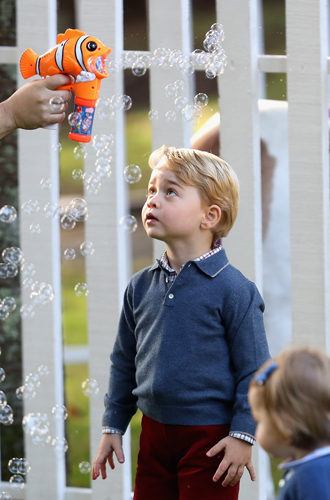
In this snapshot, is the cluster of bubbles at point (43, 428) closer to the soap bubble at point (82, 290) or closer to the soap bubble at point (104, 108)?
the soap bubble at point (82, 290)

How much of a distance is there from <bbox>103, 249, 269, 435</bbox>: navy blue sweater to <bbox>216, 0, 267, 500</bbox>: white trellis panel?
571mm

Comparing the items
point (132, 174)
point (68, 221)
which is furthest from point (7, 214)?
point (132, 174)

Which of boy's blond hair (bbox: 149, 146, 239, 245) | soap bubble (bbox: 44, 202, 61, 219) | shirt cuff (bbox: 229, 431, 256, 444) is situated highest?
boy's blond hair (bbox: 149, 146, 239, 245)

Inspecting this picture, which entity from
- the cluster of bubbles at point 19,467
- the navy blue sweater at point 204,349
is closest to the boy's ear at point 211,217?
the navy blue sweater at point 204,349

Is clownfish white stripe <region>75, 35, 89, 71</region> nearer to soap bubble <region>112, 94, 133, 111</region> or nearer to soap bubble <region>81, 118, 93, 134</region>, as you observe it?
soap bubble <region>81, 118, 93, 134</region>

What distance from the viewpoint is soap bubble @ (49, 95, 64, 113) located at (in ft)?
6.19

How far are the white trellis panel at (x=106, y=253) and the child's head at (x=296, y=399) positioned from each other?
1287 mm

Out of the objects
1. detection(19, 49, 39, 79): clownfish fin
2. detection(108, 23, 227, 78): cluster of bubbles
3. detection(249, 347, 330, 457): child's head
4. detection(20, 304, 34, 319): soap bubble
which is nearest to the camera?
detection(249, 347, 330, 457): child's head

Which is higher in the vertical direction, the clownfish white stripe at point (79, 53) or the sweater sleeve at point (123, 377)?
the clownfish white stripe at point (79, 53)

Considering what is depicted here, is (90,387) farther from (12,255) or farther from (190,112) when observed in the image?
(190,112)

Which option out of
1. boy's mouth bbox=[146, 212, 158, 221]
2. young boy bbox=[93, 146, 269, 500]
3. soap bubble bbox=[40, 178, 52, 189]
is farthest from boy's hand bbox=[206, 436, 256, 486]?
soap bubble bbox=[40, 178, 52, 189]

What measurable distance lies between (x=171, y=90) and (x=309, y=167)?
0.56m

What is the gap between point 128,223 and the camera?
2416mm

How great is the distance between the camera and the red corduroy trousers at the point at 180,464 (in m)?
1.75
